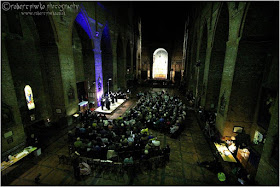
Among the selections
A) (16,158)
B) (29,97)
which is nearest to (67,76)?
A: (29,97)

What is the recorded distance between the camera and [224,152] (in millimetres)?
7914

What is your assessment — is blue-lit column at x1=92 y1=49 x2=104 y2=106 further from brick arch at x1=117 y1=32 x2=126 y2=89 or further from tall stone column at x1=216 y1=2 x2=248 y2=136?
tall stone column at x1=216 y1=2 x2=248 y2=136

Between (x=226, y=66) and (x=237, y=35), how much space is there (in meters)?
2.15

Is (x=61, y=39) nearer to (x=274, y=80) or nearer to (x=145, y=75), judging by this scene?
(x=274, y=80)

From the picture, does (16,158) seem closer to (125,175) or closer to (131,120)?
(125,175)

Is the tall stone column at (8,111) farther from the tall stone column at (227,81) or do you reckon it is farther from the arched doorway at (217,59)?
the arched doorway at (217,59)

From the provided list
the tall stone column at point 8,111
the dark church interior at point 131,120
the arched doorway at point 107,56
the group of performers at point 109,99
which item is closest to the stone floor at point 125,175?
the dark church interior at point 131,120

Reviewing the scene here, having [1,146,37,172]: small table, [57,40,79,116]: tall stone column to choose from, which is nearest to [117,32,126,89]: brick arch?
[57,40,79,116]: tall stone column

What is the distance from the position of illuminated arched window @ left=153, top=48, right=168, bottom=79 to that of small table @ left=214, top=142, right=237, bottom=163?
30132mm

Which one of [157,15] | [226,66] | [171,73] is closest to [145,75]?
[171,73]

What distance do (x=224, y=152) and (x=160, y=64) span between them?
31754 millimetres

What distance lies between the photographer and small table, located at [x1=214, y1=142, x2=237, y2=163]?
7.42m

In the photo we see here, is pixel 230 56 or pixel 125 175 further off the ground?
pixel 230 56

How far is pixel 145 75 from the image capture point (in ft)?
120
